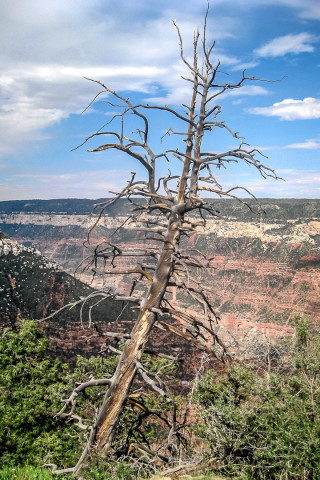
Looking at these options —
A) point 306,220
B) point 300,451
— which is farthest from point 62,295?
point 306,220

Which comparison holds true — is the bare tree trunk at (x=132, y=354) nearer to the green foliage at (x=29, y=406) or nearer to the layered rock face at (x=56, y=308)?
the green foliage at (x=29, y=406)

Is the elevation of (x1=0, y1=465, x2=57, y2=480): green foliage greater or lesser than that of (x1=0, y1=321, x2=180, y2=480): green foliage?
greater

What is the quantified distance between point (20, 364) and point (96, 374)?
3582 mm

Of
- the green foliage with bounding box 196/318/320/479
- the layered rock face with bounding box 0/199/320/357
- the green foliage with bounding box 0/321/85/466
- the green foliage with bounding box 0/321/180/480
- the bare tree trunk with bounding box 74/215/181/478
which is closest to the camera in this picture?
the bare tree trunk with bounding box 74/215/181/478

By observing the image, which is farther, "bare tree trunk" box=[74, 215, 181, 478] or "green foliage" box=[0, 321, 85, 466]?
"green foliage" box=[0, 321, 85, 466]

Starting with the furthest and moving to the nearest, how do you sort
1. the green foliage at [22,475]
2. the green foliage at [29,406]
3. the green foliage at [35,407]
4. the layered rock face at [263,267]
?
the layered rock face at [263,267] < the green foliage at [29,406] < the green foliage at [35,407] < the green foliage at [22,475]

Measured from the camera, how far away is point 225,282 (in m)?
100

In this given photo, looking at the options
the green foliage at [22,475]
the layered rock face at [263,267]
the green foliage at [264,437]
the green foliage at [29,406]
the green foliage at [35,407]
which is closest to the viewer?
the green foliage at [22,475]

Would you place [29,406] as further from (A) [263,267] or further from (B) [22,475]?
(A) [263,267]

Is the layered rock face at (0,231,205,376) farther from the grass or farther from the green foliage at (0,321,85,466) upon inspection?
the grass

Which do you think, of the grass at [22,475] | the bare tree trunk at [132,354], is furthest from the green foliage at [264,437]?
the grass at [22,475]

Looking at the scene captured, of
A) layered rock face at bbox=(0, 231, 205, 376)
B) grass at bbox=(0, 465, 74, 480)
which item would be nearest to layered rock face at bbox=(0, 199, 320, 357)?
layered rock face at bbox=(0, 231, 205, 376)

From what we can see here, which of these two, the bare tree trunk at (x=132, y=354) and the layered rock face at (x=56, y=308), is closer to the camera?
the bare tree trunk at (x=132, y=354)

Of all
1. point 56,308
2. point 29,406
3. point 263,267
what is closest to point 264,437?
point 29,406
